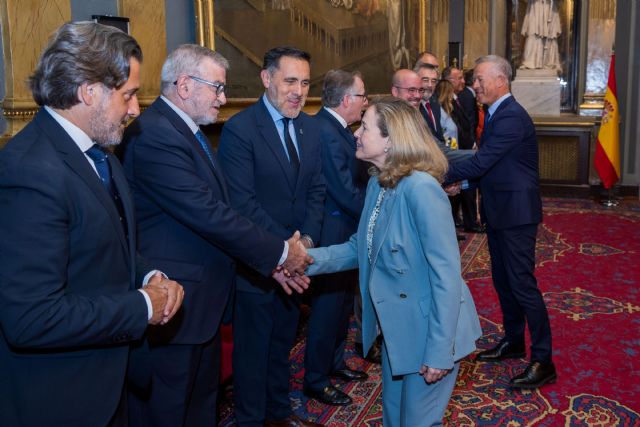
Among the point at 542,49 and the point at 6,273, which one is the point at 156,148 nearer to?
the point at 6,273

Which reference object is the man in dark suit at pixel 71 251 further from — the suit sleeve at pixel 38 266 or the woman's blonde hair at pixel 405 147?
the woman's blonde hair at pixel 405 147

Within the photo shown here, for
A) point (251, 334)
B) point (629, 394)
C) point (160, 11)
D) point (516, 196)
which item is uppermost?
point (160, 11)

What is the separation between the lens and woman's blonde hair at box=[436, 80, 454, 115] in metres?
7.21

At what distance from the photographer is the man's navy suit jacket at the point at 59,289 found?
1.54 meters

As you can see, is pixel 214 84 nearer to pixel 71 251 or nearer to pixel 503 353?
pixel 71 251

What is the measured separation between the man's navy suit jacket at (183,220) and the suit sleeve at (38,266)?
31.8 inches

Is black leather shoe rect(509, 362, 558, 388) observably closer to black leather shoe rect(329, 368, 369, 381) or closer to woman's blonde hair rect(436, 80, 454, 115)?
black leather shoe rect(329, 368, 369, 381)

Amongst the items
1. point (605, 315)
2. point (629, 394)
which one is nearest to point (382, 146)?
point (629, 394)

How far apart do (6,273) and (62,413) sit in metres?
0.41

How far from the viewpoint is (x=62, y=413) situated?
1.69 m

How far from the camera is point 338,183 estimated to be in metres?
3.61

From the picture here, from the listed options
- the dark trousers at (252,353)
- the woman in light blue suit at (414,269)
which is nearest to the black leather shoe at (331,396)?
the dark trousers at (252,353)

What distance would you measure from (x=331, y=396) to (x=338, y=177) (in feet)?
3.93

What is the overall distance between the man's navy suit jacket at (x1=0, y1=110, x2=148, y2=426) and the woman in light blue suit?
0.90 m
